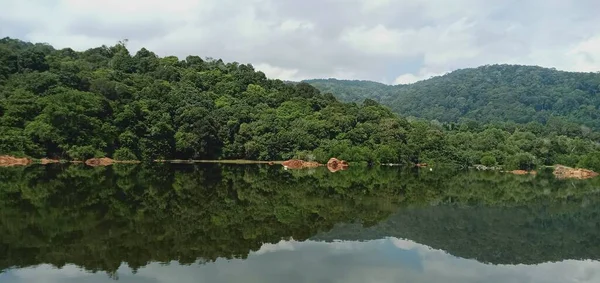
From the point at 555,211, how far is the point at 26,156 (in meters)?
51.9

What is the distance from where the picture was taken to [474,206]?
95.9 feet

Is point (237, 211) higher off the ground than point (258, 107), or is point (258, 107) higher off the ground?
point (258, 107)

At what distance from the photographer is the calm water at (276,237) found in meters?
13.5

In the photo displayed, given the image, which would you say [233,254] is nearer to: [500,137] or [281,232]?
[281,232]

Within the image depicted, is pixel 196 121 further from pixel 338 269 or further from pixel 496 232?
pixel 338 269

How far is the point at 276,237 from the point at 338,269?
13.4ft

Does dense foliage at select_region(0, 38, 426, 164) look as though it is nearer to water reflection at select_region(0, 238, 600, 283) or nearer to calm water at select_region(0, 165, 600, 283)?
calm water at select_region(0, 165, 600, 283)

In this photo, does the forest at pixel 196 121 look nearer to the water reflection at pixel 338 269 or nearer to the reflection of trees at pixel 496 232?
the reflection of trees at pixel 496 232

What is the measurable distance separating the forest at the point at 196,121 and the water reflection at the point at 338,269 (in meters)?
49.1

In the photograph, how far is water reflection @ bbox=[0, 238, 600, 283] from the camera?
12.5 m

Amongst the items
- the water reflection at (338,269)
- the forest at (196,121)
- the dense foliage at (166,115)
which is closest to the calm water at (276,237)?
the water reflection at (338,269)

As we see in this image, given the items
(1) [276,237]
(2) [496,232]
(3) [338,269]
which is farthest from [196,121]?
(3) [338,269]

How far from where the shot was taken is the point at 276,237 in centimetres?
1773

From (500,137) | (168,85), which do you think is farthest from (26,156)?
(500,137)
